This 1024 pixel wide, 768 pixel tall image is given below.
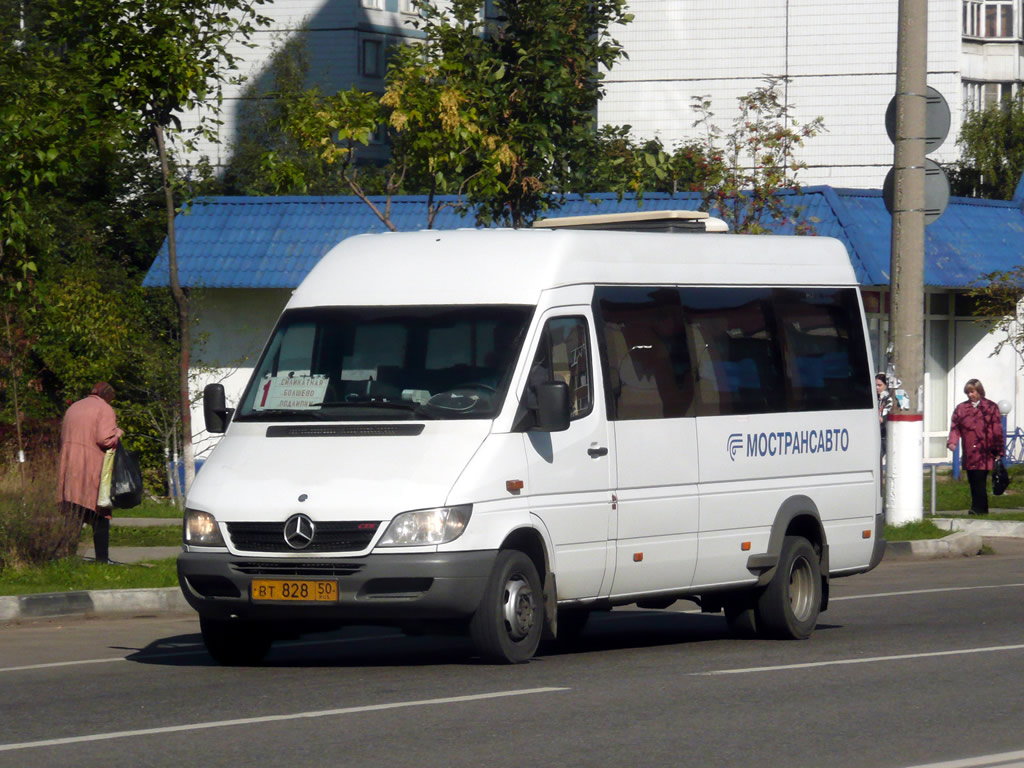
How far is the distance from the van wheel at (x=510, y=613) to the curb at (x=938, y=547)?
31.6 feet

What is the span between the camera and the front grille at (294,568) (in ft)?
34.0

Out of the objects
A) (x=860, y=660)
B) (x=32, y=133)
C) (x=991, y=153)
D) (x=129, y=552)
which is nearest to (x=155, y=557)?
(x=129, y=552)

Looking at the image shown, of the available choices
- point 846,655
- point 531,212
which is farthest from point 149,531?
point 846,655

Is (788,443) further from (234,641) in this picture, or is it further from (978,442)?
(978,442)

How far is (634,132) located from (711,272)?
43.3 m

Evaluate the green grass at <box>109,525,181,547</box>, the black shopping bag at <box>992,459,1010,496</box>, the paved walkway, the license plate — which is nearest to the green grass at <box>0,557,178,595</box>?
the paved walkway

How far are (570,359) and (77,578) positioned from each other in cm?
615

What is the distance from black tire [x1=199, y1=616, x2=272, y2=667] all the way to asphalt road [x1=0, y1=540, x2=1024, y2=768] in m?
0.17

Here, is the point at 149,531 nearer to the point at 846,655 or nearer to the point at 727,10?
the point at 846,655

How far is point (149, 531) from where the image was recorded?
21797mm

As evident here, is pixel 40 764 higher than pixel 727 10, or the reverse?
pixel 727 10

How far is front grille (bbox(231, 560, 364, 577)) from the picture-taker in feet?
34.0

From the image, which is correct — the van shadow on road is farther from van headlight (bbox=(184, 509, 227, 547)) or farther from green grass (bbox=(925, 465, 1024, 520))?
green grass (bbox=(925, 465, 1024, 520))

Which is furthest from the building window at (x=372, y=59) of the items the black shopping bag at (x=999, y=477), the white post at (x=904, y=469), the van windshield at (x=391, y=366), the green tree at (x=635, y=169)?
the van windshield at (x=391, y=366)
